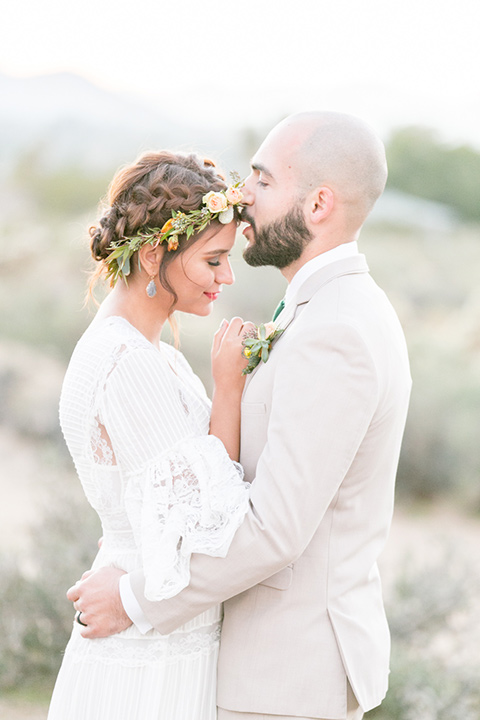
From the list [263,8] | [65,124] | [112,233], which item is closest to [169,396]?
[112,233]

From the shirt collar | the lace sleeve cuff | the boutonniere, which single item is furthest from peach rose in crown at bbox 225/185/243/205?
the lace sleeve cuff

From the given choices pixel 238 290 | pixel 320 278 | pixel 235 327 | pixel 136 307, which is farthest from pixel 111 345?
pixel 238 290

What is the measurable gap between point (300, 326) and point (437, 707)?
3417 millimetres

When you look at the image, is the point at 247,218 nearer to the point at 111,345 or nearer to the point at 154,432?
the point at 111,345

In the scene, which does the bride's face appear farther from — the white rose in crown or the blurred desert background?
the blurred desert background

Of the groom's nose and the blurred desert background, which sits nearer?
the groom's nose

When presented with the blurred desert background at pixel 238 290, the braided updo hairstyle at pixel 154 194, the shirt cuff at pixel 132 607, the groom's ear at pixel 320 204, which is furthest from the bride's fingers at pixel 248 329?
the shirt cuff at pixel 132 607

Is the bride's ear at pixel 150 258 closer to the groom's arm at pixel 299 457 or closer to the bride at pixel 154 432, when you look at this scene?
the bride at pixel 154 432

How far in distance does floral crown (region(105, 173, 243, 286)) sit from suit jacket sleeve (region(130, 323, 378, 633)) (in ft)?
1.74

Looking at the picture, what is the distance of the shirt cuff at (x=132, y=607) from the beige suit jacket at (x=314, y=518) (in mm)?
33

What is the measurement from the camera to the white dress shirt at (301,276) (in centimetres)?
227

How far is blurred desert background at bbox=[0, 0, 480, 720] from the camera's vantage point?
5449mm

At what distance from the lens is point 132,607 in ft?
7.41

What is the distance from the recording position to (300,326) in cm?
225
